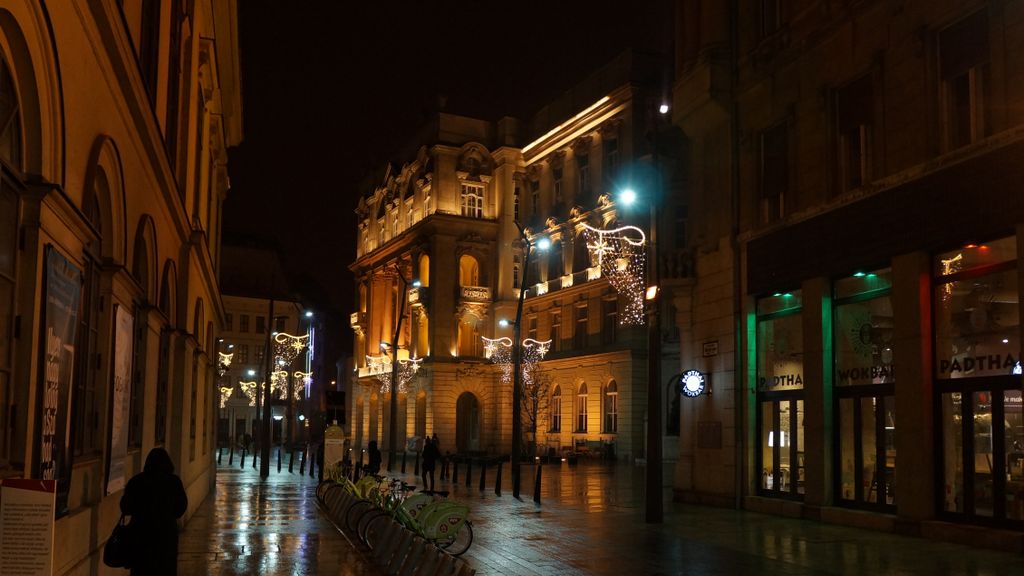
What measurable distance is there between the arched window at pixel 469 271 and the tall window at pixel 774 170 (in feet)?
159

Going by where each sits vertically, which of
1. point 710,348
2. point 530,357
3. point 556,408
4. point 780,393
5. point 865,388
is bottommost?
point 556,408

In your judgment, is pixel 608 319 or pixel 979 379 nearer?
pixel 979 379

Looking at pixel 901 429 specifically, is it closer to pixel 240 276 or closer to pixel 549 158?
pixel 549 158

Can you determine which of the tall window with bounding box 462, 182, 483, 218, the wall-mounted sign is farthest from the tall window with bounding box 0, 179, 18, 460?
the tall window with bounding box 462, 182, 483, 218

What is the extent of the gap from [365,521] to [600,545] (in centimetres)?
399

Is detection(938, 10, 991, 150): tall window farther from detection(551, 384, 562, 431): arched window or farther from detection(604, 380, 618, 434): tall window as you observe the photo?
detection(551, 384, 562, 431): arched window

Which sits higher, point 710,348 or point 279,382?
point 710,348

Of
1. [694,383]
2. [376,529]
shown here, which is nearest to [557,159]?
[694,383]

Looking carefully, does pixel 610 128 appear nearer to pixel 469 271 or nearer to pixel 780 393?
pixel 469 271

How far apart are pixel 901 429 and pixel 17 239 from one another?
15282 mm

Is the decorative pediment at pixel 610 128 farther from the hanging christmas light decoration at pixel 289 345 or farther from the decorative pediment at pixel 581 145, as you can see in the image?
the hanging christmas light decoration at pixel 289 345

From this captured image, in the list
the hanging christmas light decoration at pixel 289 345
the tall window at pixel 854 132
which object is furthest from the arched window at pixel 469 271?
the tall window at pixel 854 132

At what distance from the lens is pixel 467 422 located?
7094 cm

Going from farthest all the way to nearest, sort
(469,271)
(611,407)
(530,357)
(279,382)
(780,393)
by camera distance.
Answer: (279,382) → (469,271) → (530,357) → (611,407) → (780,393)
